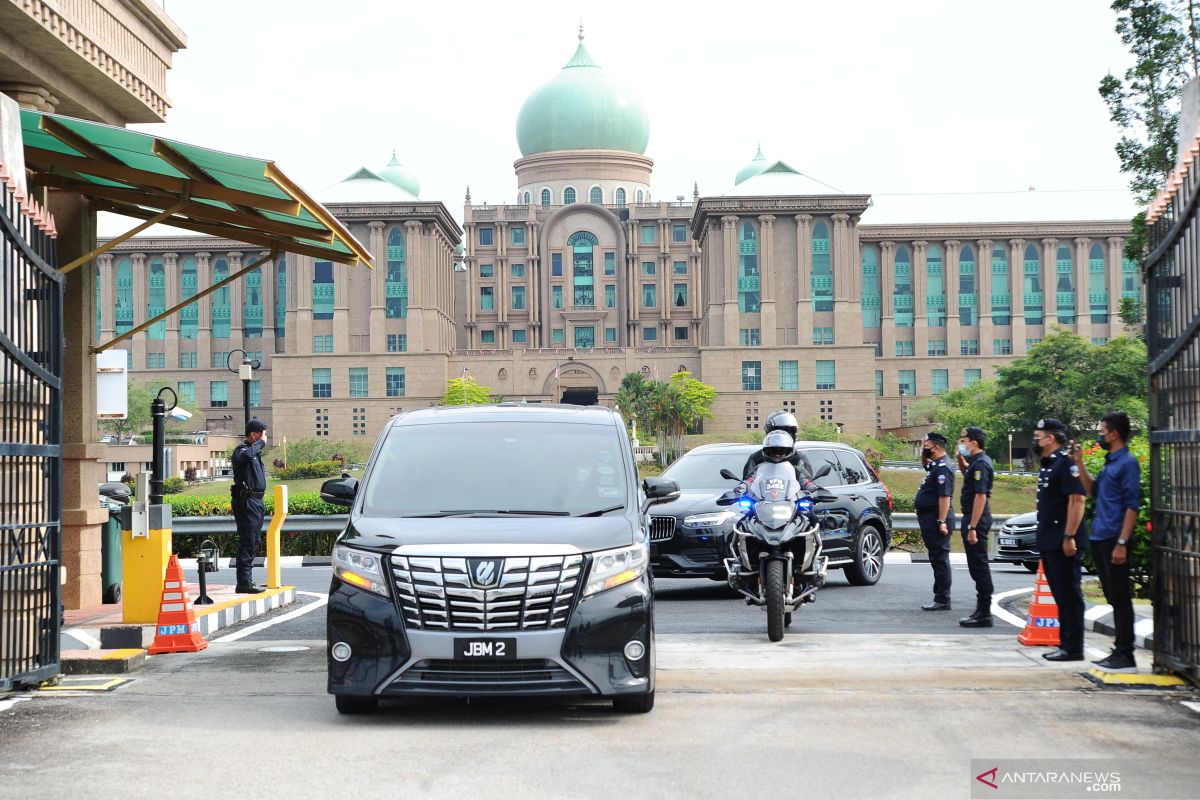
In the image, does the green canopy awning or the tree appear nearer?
the green canopy awning

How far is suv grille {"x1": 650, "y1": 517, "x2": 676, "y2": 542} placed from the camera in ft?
55.0

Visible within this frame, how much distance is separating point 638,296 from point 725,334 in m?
16.0

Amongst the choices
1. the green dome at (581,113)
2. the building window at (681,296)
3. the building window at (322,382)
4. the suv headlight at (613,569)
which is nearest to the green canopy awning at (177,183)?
the suv headlight at (613,569)

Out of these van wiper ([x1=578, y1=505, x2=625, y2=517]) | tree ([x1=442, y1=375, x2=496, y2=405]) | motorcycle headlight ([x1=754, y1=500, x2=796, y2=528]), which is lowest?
motorcycle headlight ([x1=754, y1=500, x2=796, y2=528])

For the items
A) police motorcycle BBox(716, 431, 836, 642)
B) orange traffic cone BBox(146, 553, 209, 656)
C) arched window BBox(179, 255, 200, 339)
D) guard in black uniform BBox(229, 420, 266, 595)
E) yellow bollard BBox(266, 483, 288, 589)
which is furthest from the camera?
arched window BBox(179, 255, 200, 339)

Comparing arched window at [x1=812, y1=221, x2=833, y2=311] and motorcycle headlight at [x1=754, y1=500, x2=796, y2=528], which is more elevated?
arched window at [x1=812, y1=221, x2=833, y2=311]

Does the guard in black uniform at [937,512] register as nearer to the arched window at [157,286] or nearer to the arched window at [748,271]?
the arched window at [748,271]

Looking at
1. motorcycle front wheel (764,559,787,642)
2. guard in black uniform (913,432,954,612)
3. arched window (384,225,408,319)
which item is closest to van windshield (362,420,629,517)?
motorcycle front wheel (764,559,787,642)

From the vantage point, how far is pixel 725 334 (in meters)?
105

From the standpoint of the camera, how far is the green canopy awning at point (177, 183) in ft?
36.7

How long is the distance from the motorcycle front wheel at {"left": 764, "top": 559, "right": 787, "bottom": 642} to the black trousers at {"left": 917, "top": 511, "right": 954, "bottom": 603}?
3213 mm

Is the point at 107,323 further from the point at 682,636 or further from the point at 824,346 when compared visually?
the point at 682,636

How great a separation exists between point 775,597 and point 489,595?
465cm

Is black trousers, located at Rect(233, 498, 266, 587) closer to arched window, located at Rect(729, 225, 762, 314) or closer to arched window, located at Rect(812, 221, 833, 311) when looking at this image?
arched window, located at Rect(729, 225, 762, 314)
